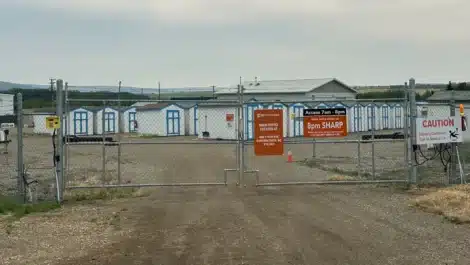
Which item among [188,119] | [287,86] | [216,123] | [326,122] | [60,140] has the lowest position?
[60,140]

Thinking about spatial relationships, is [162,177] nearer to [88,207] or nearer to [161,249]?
[88,207]

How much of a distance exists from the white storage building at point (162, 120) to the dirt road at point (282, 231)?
33416 mm

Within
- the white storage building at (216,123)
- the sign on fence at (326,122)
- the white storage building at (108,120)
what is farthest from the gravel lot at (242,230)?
the white storage building at (216,123)

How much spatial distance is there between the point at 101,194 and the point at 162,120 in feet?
113

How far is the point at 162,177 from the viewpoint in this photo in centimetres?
1675

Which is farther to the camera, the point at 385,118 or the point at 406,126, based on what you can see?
the point at 385,118

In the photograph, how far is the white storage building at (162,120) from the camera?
1818 inches

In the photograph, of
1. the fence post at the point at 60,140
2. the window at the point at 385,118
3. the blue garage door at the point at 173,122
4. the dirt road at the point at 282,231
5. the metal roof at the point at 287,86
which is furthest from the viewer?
the metal roof at the point at 287,86

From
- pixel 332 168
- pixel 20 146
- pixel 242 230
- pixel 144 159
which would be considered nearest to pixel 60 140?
pixel 20 146

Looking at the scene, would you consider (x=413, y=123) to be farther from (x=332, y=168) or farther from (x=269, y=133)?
(x=332, y=168)

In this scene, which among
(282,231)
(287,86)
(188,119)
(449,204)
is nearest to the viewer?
(282,231)

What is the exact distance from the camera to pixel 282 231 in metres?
8.98

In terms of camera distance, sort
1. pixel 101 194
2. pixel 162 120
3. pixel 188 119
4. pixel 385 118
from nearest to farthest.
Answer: pixel 101 194
pixel 385 118
pixel 162 120
pixel 188 119

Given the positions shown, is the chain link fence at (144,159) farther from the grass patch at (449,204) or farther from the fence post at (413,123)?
the grass patch at (449,204)
